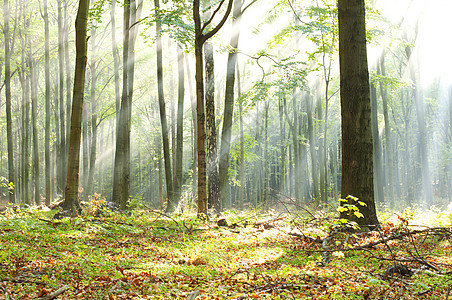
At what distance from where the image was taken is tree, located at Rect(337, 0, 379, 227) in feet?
17.5

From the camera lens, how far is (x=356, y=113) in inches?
216

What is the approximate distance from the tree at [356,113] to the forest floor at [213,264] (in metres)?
0.74

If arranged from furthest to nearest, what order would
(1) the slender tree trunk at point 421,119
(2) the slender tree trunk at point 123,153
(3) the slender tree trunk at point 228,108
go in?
1. (1) the slender tree trunk at point 421,119
2. (3) the slender tree trunk at point 228,108
3. (2) the slender tree trunk at point 123,153

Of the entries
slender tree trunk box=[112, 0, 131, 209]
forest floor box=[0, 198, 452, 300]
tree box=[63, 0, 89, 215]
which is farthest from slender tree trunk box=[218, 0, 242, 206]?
tree box=[63, 0, 89, 215]

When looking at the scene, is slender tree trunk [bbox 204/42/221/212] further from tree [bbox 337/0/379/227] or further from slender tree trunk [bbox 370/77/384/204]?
slender tree trunk [bbox 370/77/384/204]

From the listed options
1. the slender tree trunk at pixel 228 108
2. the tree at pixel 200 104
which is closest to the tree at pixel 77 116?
the tree at pixel 200 104

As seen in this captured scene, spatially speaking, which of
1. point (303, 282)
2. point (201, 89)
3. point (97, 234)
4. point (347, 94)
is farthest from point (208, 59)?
point (303, 282)

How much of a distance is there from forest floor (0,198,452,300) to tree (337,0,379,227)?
74 centimetres

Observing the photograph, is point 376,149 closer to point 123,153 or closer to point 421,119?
point 421,119

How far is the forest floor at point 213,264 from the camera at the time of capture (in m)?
3.01

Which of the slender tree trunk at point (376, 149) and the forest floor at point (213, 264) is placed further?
the slender tree trunk at point (376, 149)

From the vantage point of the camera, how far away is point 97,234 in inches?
246

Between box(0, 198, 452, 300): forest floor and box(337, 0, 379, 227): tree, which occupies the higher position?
box(337, 0, 379, 227): tree

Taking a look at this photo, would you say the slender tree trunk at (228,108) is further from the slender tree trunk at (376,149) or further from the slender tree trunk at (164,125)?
the slender tree trunk at (376,149)
